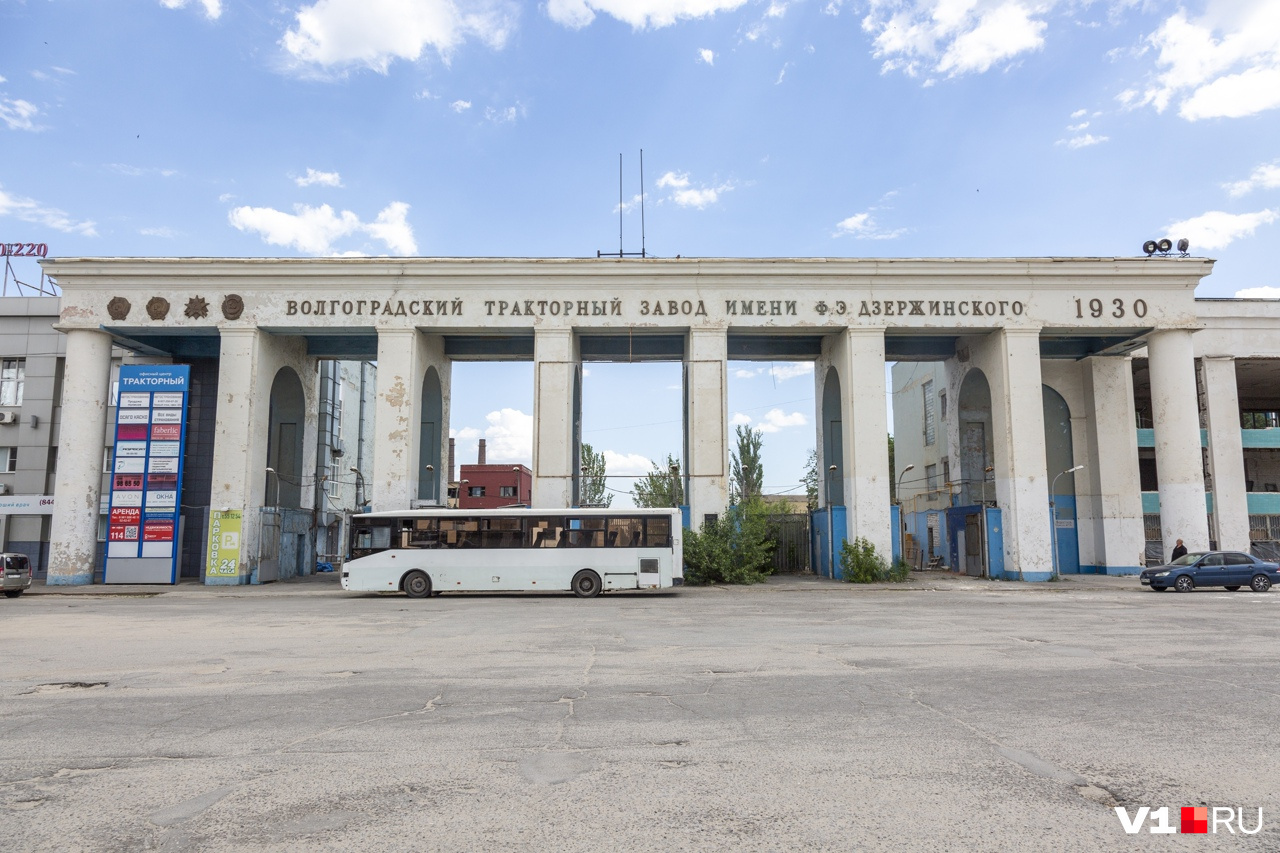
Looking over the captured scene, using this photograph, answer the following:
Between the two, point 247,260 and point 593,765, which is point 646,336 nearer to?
point 247,260

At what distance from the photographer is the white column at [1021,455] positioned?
30047 mm

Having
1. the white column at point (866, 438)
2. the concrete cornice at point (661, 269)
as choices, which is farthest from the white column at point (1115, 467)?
the white column at point (866, 438)

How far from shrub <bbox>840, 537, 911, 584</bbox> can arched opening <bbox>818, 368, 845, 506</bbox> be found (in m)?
4.34

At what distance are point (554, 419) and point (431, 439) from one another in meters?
7.44

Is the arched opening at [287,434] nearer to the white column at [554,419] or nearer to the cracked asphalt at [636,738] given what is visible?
the white column at [554,419]

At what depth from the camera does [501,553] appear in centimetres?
2448

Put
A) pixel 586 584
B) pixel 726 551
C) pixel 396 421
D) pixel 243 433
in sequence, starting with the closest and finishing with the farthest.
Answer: pixel 586 584 < pixel 726 551 < pixel 243 433 < pixel 396 421

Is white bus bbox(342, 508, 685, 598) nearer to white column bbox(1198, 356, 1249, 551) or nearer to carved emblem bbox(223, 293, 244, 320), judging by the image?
carved emblem bbox(223, 293, 244, 320)

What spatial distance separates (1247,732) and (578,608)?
14.9 m

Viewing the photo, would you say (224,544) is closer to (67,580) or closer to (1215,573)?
(67,580)

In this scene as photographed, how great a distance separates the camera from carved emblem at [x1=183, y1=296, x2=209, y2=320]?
101 ft

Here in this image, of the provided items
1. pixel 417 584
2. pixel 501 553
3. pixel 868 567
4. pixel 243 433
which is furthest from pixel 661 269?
pixel 243 433

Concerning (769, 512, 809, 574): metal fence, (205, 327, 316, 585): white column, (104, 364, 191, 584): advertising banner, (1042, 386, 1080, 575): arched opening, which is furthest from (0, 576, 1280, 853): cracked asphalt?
(1042, 386, 1080, 575): arched opening

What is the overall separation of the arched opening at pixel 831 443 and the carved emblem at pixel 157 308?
25.5m
